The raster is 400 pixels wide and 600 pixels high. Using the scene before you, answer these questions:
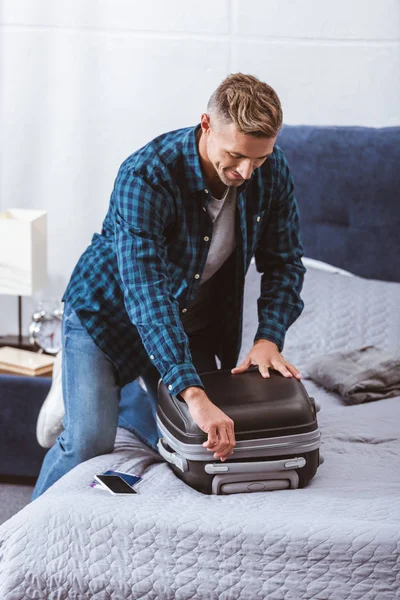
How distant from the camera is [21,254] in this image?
9.44 ft

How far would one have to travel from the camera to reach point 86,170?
10.7 feet

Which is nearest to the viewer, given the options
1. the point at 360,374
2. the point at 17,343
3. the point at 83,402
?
the point at 83,402

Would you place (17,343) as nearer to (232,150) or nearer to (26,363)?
(26,363)

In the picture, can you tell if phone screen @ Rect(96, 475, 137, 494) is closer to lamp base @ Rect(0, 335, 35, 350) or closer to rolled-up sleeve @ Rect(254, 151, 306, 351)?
rolled-up sleeve @ Rect(254, 151, 306, 351)

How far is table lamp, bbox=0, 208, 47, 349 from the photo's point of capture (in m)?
2.86

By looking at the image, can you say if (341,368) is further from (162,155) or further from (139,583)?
(139,583)

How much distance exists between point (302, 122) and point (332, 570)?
1944 mm

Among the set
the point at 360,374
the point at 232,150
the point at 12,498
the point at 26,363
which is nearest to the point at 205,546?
the point at 232,150

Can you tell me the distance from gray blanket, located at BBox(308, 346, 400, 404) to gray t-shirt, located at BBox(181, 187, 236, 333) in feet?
1.69

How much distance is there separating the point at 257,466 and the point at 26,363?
1.33m

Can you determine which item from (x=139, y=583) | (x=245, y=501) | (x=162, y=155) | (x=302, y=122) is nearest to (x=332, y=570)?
(x=245, y=501)

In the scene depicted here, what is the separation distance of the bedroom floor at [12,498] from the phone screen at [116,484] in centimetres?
91

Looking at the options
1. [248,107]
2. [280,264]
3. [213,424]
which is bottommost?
[213,424]

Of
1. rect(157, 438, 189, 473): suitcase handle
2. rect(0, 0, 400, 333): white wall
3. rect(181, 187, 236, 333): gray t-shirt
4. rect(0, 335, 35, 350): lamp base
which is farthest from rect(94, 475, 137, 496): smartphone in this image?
rect(0, 0, 400, 333): white wall
